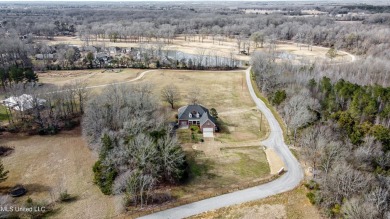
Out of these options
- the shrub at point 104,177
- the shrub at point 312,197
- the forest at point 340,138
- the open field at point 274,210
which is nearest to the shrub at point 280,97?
the forest at point 340,138

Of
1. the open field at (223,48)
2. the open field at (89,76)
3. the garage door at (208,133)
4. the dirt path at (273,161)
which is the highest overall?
the open field at (223,48)

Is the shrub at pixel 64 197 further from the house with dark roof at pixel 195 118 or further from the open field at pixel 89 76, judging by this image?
the open field at pixel 89 76

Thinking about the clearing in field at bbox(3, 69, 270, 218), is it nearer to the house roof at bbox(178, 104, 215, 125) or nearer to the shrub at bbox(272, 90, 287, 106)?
the house roof at bbox(178, 104, 215, 125)

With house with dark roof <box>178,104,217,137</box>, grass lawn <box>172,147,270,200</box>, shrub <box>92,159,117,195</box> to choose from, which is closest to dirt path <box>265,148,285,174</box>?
grass lawn <box>172,147,270,200</box>

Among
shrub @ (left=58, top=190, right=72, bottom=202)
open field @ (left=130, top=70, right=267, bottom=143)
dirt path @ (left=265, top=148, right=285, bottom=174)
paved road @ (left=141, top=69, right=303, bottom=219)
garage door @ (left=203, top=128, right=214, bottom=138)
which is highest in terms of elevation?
open field @ (left=130, top=70, right=267, bottom=143)

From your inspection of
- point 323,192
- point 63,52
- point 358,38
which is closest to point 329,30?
point 358,38
